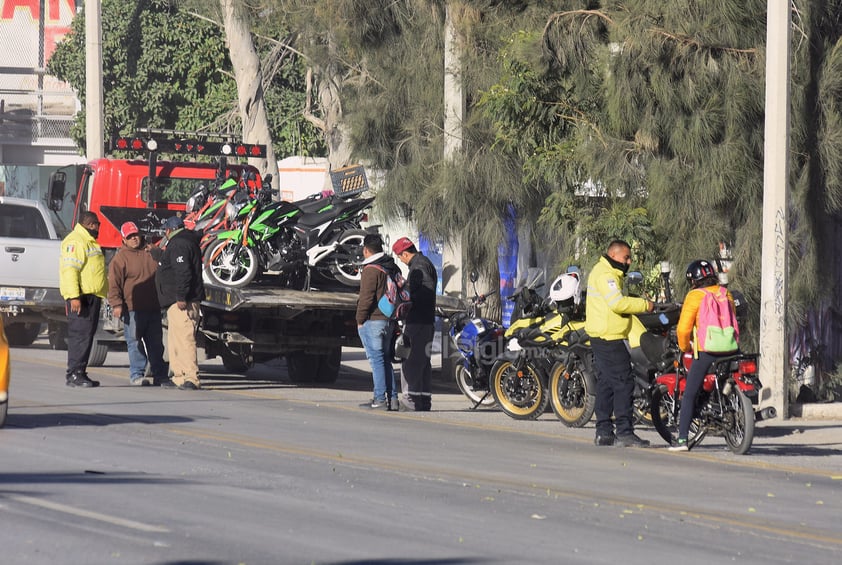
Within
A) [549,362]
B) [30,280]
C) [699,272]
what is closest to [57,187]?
[30,280]

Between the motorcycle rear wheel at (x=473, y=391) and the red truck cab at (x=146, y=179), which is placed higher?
the red truck cab at (x=146, y=179)

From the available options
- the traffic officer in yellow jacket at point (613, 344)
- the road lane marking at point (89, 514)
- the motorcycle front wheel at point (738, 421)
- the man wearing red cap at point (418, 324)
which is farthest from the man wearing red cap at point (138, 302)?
the road lane marking at point (89, 514)

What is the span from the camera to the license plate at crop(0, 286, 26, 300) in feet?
71.4

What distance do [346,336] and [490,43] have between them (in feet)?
14.8

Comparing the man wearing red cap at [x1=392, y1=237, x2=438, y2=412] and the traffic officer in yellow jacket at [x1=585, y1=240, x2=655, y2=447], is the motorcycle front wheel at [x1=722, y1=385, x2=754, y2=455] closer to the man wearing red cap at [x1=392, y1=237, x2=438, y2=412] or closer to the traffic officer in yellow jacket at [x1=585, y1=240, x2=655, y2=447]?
the traffic officer in yellow jacket at [x1=585, y1=240, x2=655, y2=447]

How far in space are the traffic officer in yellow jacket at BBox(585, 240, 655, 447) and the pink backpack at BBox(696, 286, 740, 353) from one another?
0.59m

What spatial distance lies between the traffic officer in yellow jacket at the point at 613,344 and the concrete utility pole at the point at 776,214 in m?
2.69

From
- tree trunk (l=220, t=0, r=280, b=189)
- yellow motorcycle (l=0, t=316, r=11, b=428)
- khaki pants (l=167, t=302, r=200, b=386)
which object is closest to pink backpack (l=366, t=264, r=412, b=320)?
khaki pants (l=167, t=302, r=200, b=386)

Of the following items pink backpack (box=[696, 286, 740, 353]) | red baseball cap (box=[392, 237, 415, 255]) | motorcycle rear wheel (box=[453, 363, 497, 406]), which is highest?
red baseball cap (box=[392, 237, 415, 255])

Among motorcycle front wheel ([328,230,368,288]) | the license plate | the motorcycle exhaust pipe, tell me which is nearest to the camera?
the motorcycle exhaust pipe

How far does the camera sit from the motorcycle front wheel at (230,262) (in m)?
17.9

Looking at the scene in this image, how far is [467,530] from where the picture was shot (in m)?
8.82

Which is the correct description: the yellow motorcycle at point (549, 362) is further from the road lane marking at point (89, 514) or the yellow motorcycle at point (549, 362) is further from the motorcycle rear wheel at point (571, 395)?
the road lane marking at point (89, 514)

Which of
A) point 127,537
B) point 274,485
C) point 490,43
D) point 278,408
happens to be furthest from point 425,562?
point 490,43
